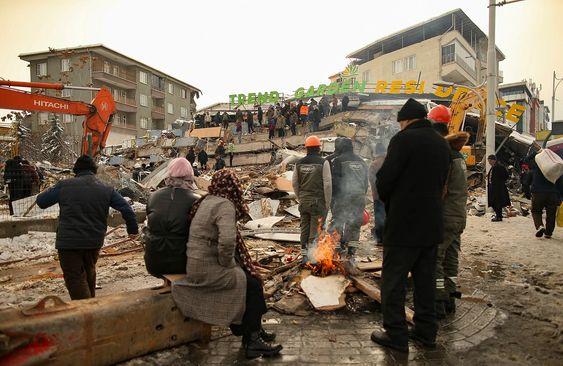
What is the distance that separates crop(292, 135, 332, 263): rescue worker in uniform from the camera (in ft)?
19.3

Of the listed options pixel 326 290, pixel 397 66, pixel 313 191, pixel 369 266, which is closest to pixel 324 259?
pixel 326 290

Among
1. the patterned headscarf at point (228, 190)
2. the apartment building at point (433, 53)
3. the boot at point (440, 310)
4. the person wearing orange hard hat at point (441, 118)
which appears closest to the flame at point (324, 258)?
the boot at point (440, 310)

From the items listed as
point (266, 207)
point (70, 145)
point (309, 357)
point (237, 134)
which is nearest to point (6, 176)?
point (266, 207)

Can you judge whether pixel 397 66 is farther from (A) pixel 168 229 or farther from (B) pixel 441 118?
(A) pixel 168 229

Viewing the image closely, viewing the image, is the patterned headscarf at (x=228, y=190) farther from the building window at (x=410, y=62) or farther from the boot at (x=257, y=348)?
the building window at (x=410, y=62)

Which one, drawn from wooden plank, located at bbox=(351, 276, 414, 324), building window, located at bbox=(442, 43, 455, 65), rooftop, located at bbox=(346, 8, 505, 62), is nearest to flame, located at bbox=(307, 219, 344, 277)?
wooden plank, located at bbox=(351, 276, 414, 324)

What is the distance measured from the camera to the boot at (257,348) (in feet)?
10.5

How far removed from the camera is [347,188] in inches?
249

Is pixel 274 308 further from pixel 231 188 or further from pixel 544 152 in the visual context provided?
pixel 544 152

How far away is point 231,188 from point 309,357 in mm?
1630

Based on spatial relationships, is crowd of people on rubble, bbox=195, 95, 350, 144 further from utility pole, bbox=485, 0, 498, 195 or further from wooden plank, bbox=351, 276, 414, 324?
wooden plank, bbox=351, 276, 414, 324

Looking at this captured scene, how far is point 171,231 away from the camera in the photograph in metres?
3.30

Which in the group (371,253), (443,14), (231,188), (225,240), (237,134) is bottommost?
(371,253)

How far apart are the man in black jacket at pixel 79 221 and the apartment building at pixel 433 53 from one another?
106ft
